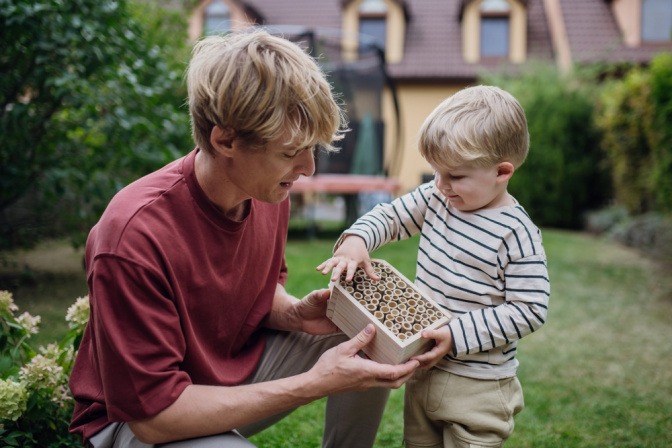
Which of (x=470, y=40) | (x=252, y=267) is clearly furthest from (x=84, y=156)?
(x=470, y=40)

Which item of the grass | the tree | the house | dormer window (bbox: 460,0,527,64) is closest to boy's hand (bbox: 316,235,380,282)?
the grass

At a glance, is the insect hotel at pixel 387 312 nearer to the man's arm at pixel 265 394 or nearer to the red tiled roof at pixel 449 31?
the man's arm at pixel 265 394

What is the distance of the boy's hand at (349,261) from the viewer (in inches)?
79.4

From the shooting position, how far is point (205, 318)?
6.48ft

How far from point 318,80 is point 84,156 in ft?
10.5

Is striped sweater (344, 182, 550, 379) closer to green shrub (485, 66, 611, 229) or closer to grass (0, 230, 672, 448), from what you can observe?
grass (0, 230, 672, 448)

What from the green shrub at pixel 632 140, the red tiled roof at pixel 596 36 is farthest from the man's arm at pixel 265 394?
the red tiled roof at pixel 596 36

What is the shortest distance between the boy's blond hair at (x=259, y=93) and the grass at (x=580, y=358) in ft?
5.19

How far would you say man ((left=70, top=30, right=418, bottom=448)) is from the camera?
5.43 feet

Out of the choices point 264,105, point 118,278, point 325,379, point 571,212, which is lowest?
point 571,212

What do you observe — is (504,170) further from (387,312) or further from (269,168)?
(269,168)

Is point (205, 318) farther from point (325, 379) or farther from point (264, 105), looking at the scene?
point (264, 105)

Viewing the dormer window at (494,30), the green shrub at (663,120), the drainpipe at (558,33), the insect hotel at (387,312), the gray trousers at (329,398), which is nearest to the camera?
the insect hotel at (387,312)

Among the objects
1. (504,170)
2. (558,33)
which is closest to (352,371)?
(504,170)
